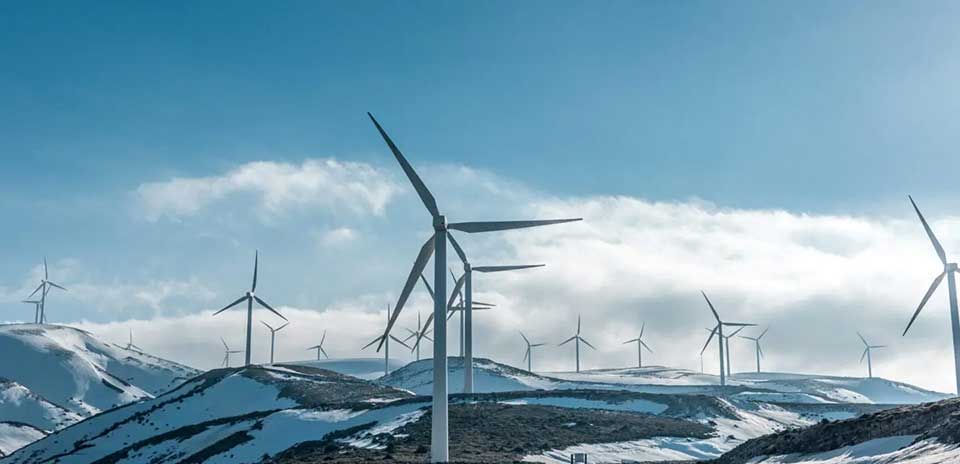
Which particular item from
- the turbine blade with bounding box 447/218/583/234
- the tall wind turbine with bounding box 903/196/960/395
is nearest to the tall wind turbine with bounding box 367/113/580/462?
the turbine blade with bounding box 447/218/583/234

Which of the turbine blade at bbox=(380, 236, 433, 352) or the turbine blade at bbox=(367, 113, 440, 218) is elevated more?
the turbine blade at bbox=(367, 113, 440, 218)

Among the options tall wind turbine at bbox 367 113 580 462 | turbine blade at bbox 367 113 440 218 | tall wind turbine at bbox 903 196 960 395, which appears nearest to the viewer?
tall wind turbine at bbox 367 113 580 462

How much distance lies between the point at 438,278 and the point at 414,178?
27.6 feet

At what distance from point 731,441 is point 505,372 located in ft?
303

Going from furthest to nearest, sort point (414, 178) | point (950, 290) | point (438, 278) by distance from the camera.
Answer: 1. point (950, 290)
2. point (414, 178)
3. point (438, 278)

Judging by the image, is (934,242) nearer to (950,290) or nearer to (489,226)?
(950,290)

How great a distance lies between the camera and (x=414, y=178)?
55.6 meters

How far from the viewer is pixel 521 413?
8125 cm

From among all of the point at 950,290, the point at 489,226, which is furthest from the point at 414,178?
the point at 950,290

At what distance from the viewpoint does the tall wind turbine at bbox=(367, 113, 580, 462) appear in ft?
158

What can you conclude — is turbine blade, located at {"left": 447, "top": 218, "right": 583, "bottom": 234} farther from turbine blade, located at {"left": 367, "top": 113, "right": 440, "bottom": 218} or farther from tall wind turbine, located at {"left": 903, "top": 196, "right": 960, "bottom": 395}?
tall wind turbine, located at {"left": 903, "top": 196, "right": 960, "bottom": 395}

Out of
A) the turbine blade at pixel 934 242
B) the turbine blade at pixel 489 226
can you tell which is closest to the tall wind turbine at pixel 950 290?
the turbine blade at pixel 934 242

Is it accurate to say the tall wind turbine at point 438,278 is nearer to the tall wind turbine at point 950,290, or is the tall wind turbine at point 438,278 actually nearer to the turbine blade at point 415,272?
the turbine blade at point 415,272

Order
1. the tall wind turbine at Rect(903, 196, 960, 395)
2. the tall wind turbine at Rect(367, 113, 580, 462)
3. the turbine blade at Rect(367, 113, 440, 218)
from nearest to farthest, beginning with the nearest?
1. the tall wind turbine at Rect(367, 113, 580, 462)
2. the turbine blade at Rect(367, 113, 440, 218)
3. the tall wind turbine at Rect(903, 196, 960, 395)
